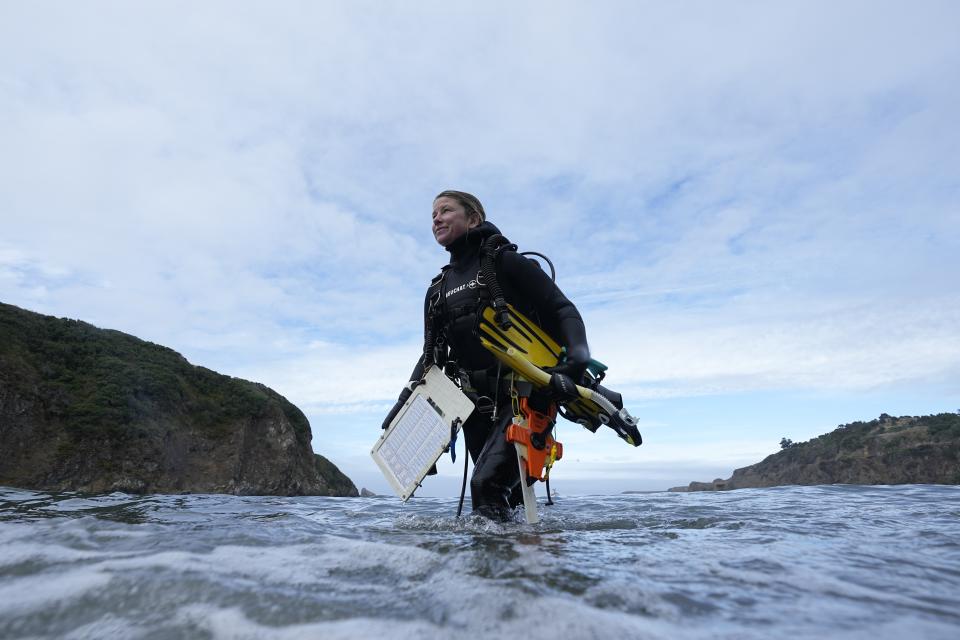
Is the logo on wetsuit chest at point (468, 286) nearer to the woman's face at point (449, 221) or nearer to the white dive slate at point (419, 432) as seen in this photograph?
the woman's face at point (449, 221)

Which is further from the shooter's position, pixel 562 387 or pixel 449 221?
pixel 449 221

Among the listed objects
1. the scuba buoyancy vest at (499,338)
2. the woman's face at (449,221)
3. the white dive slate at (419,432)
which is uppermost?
the woman's face at (449,221)

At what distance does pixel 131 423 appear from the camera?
18688 millimetres

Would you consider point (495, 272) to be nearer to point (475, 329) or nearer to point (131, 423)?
point (475, 329)

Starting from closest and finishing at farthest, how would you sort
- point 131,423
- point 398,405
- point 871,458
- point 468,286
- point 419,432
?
point 419,432 → point 468,286 → point 398,405 → point 131,423 → point 871,458

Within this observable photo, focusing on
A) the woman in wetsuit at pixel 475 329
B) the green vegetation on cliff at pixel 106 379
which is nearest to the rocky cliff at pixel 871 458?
the woman in wetsuit at pixel 475 329

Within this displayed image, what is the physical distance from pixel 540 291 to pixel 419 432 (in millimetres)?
1673

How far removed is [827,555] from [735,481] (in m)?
26.9

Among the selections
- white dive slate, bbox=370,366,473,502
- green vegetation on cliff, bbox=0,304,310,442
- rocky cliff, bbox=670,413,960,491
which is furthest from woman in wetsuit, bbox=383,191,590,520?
green vegetation on cliff, bbox=0,304,310,442

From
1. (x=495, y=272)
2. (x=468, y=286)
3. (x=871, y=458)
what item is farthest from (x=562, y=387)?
(x=871, y=458)

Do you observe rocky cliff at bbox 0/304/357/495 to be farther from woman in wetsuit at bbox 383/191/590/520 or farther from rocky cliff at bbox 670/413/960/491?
woman in wetsuit at bbox 383/191/590/520

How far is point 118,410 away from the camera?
18641 mm

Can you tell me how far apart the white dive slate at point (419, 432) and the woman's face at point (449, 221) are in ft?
4.48

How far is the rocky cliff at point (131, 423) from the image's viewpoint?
16.8m
